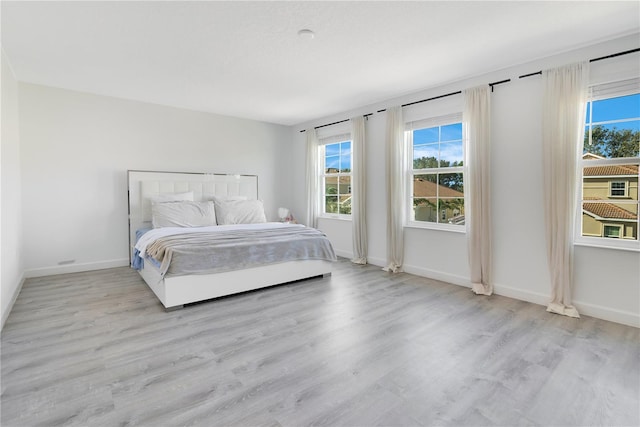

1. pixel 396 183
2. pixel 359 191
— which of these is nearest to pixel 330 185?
pixel 359 191

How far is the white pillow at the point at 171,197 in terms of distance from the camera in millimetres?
4562

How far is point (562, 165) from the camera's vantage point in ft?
9.52

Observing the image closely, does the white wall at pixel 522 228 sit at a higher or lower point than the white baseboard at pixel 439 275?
higher

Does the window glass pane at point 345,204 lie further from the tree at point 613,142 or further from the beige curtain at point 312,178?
the tree at point 613,142

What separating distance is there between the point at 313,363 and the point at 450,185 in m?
2.88

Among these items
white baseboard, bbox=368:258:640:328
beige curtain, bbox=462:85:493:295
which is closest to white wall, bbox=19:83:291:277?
white baseboard, bbox=368:258:640:328

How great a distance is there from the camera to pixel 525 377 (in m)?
1.92

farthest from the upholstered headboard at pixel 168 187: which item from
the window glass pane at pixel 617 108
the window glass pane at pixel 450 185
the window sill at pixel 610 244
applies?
the window glass pane at pixel 617 108

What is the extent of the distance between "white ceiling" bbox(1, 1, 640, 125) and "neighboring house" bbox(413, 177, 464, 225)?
1.27 metres

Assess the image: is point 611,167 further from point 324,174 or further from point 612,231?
point 324,174

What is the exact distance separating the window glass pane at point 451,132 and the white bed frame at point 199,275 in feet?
7.21

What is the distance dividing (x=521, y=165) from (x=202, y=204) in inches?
157

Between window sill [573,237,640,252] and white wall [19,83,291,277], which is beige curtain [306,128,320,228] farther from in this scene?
window sill [573,237,640,252]

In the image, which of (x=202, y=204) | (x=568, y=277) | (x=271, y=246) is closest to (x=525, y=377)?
(x=568, y=277)
